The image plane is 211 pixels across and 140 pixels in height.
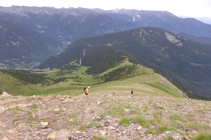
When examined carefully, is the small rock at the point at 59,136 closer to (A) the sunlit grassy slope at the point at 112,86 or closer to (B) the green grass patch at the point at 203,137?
(B) the green grass patch at the point at 203,137

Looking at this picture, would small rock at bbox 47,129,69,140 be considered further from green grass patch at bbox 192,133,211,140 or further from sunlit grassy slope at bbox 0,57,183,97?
sunlit grassy slope at bbox 0,57,183,97

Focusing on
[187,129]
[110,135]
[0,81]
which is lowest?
[0,81]

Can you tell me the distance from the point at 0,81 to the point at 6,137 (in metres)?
116

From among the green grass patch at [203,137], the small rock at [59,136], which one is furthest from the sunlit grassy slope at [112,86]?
the small rock at [59,136]

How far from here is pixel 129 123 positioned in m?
10.6

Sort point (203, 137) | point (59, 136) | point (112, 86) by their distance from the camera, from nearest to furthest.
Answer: point (203, 137) → point (59, 136) → point (112, 86)

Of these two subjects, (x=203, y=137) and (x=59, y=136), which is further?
(x=59, y=136)

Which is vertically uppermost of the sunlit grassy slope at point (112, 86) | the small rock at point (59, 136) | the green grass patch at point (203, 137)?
the green grass patch at point (203, 137)

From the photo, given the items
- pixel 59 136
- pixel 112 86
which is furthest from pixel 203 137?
pixel 112 86

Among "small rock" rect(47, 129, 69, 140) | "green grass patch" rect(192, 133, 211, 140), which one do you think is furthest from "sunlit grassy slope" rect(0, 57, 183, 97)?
"small rock" rect(47, 129, 69, 140)

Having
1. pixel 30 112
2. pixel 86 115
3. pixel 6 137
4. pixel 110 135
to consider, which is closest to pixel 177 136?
pixel 110 135

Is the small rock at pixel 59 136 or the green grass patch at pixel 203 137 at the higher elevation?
the green grass patch at pixel 203 137

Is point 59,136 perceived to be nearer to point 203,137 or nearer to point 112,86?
point 203,137

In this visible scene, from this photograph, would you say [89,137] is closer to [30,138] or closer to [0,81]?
[30,138]
